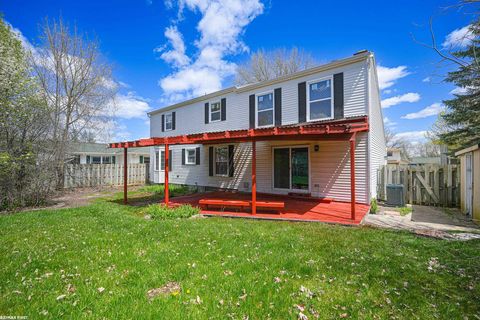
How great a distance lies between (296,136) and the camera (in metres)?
7.32

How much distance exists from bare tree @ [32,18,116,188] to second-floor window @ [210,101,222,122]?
8626 mm

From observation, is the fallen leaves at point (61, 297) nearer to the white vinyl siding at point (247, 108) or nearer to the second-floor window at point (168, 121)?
the white vinyl siding at point (247, 108)

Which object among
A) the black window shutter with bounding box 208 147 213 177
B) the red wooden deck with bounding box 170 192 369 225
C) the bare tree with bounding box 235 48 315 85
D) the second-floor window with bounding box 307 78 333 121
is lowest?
the red wooden deck with bounding box 170 192 369 225

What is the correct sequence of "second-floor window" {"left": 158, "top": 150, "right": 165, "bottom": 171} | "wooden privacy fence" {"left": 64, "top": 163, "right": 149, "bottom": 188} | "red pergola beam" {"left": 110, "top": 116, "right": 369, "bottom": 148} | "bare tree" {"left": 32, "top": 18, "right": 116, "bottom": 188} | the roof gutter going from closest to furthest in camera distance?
1. "red pergola beam" {"left": 110, "top": 116, "right": 369, "bottom": 148}
2. the roof gutter
3. "bare tree" {"left": 32, "top": 18, "right": 116, "bottom": 188}
4. "wooden privacy fence" {"left": 64, "top": 163, "right": 149, "bottom": 188}
5. "second-floor window" {"left": 158, "top": 150, "right": 165, "bottom": 171}

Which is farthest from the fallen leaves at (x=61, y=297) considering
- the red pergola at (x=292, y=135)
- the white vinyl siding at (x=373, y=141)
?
the white vinyl siding at (x=373, y=141)

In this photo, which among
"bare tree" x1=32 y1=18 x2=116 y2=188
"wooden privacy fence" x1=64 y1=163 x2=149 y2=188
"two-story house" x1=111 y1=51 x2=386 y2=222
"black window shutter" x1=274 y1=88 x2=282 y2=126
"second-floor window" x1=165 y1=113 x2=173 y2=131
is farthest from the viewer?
"second-floor window" x1=165 y1=113 x2=173 y2=131

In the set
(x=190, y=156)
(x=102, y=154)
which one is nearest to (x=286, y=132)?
(x=190, y=156)

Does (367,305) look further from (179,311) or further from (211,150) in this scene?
(211,150)

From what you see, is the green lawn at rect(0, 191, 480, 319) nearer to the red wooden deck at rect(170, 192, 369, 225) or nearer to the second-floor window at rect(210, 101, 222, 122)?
Answer: the red wooden deck at rect(170, 192, 369, 225)

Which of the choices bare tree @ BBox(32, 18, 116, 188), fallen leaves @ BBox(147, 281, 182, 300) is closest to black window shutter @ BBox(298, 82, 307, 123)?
fallen leaves @ BBox(147, 281, 182, 300)

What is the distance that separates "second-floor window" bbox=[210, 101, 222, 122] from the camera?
13.5m

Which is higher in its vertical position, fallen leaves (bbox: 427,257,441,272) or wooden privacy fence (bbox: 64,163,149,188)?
wooden privacy fence (bbox: 64,163,149,188)

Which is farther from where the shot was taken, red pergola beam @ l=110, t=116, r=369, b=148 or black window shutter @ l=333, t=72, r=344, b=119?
black window shutter @ l=333, t=72, r=344, b=119

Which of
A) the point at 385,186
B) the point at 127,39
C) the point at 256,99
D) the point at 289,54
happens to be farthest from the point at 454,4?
the point at 289,54
